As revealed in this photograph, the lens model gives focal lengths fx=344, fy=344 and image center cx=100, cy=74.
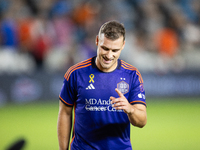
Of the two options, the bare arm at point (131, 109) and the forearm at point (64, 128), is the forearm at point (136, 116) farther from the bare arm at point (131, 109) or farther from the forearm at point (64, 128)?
the forearm at point (64, 128)

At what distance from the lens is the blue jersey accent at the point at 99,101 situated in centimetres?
385

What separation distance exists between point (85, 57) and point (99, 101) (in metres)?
7.39

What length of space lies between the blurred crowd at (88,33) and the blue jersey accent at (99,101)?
6.99 metres

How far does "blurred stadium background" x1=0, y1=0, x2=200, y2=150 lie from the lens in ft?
30.6

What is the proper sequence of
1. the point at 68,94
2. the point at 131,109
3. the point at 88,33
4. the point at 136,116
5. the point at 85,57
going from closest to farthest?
the point at 131,109 < the point at 136,116 < the point at 68,94 < the point at 85,57 < the point at 88,33

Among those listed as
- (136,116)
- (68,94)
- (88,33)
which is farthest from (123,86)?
(88,33)

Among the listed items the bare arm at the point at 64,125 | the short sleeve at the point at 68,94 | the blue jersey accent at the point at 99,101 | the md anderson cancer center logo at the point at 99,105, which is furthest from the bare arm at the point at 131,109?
the bare arm at the point at 64,125

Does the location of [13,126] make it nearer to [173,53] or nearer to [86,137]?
[86,137]

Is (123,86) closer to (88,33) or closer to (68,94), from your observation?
(68,94)

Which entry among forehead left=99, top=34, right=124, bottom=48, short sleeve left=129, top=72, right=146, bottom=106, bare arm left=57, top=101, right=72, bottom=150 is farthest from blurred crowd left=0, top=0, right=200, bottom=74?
forehead left=99, top=34, right=124, bottom=48

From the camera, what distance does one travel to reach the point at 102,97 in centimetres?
389

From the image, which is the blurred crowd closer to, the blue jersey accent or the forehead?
the blue jersey accent

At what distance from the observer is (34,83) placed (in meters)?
10.7

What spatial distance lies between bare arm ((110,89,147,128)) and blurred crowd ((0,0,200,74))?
24.3ft
